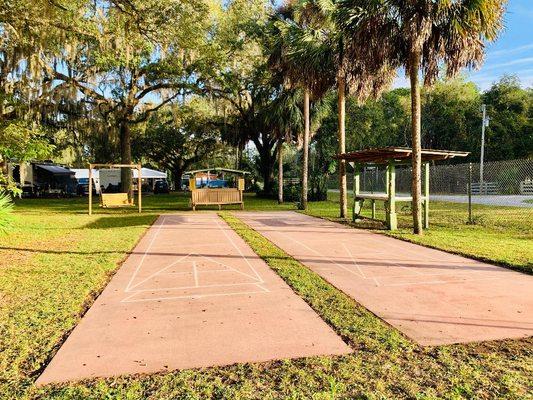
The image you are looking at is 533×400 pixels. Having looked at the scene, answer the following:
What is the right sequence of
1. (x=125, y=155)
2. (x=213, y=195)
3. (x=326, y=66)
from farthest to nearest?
1. (x=125, y=155)
2. (x=213, y=195)
3. (x=326, y=66)

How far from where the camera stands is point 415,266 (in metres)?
6.51

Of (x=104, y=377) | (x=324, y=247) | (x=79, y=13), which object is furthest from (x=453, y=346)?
(x=79, y=13)

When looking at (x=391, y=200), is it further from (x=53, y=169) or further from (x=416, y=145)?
(x=53, y=169)

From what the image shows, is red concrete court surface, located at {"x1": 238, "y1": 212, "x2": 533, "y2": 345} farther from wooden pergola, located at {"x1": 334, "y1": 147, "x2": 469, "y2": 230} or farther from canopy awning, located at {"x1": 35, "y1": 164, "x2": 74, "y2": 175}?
canopy awning, located at {"x1": 35, "y1": 164, "x2": 74, "y2": 175}

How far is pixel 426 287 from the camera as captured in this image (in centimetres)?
523

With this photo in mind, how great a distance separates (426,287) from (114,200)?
16.3 metres

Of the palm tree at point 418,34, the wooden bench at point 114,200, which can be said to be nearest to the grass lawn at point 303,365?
the palm tree at point 418,34

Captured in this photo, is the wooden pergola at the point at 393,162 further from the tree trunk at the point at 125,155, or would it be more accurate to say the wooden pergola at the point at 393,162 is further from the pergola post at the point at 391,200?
the tree trunk at the point at 125,155

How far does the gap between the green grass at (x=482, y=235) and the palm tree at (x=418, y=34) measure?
101 cm

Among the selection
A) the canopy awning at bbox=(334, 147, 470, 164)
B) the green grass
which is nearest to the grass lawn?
the green grass

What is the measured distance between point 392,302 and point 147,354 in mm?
2729

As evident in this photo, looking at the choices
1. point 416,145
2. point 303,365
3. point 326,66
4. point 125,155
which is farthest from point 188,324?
point 125,155

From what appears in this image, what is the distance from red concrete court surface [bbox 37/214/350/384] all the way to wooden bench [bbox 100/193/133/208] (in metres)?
12.6

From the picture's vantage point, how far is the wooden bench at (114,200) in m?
18.3
